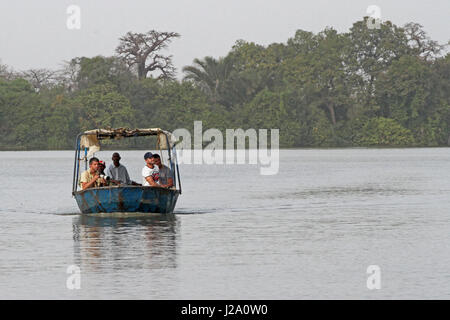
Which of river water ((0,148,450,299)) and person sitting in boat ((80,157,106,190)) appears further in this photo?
person sitting in boat ((80,157,106,190))

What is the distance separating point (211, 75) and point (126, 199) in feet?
272

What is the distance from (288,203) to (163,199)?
7.52 metres

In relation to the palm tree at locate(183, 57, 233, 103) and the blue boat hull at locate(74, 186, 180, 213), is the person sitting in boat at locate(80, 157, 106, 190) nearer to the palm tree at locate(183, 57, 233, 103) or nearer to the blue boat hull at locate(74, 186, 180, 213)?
the blue boat hull at locate(74, 186, 180, 213)

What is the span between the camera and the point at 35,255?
59.8 feet

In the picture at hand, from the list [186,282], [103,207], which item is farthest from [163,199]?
[186,282]

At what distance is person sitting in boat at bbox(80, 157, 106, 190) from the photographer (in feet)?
82.2

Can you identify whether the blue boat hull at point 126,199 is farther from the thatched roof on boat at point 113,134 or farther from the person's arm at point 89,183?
the thatched roof on boat at point 113,134

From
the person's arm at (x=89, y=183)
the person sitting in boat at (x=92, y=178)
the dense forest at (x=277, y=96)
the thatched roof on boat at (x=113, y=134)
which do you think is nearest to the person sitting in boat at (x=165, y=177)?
the thatched roof on boat at (x=113, y=134)

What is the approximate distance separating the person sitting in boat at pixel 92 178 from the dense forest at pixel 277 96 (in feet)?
250

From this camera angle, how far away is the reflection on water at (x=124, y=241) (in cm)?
1691

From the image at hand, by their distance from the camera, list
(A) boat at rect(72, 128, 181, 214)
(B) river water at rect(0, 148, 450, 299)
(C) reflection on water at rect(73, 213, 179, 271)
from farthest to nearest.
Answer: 1. (A) boat at rect(72, 128, 181, 214)
2. (C) reflection on water at rect(73, 213, 179, 271)
3. (B) river water at rect(0, 148, 450, 299)

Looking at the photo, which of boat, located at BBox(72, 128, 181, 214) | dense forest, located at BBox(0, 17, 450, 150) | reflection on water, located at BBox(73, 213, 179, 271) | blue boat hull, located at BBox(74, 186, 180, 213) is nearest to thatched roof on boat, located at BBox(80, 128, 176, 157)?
boat, located at BBox(72, 128, 181, 214)

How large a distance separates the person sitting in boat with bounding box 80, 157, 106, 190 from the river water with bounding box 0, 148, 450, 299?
2.87 feet
